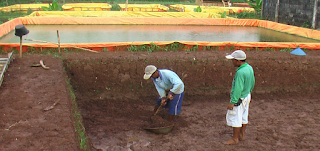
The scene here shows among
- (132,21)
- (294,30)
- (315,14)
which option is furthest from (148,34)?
(315,14)

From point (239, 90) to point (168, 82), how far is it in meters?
1.41

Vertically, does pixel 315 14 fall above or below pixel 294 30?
above

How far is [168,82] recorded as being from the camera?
5.32 m

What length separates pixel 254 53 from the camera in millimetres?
8234

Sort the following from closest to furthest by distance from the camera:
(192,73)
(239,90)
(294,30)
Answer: (239,90), (192,73), (294,30)

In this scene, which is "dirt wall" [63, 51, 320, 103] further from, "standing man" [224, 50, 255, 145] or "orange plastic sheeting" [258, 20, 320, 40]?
"standing man" [224, 50, 255, 145]

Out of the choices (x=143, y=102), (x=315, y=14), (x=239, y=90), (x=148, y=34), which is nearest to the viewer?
(x=239, y=90)

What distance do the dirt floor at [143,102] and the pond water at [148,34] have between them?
243 cm

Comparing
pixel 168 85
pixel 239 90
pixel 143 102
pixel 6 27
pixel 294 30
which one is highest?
pixel 6 27

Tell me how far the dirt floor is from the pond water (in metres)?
2.43

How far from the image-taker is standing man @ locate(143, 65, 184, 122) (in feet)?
16.6

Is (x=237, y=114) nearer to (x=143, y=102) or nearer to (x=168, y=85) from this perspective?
(x=168, y=85)

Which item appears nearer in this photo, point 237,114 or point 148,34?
point 237,114

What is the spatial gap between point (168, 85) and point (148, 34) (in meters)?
6.03
